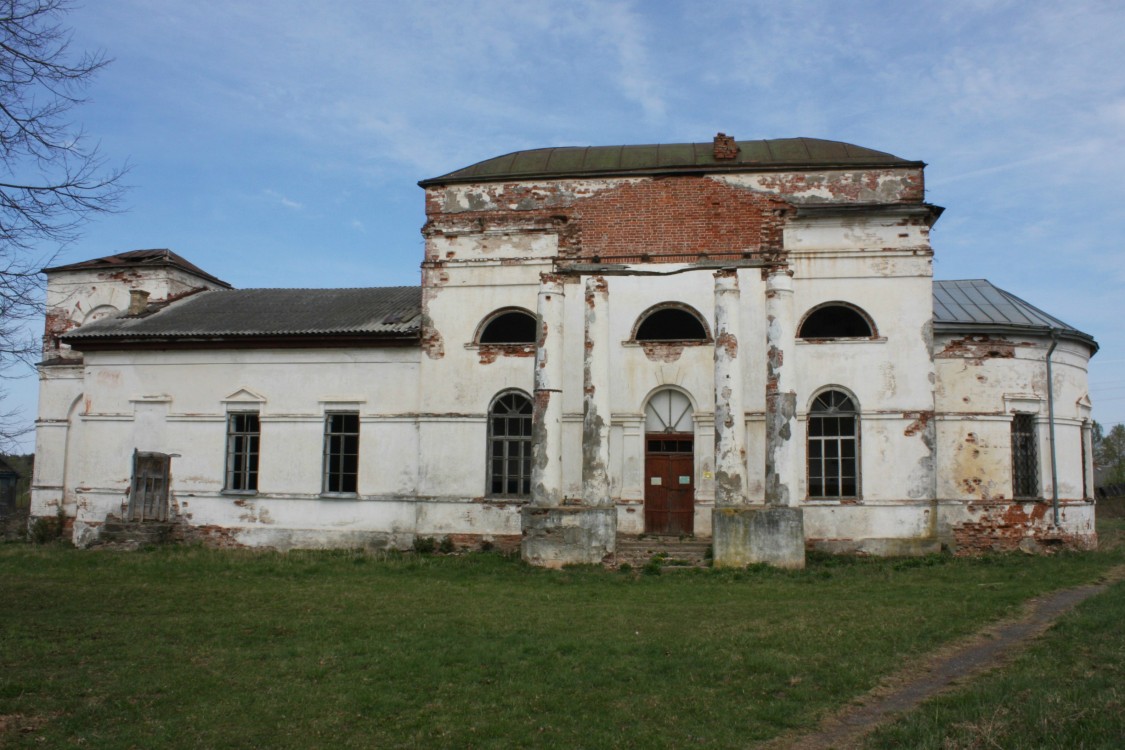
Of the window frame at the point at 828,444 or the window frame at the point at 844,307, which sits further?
the window frame at the point at 844,307

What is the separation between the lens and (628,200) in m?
17.9

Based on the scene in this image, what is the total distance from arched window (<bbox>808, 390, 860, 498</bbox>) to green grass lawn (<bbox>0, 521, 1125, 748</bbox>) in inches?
79.0

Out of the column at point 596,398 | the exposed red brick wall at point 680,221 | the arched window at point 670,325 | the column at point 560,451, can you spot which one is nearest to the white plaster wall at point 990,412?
the exposed red brick wall at point 680,221

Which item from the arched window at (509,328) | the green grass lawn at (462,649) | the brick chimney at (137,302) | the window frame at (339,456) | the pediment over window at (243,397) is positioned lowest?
the green grass lawn at (462,649)

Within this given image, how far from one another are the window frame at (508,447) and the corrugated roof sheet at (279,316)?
2351 mm

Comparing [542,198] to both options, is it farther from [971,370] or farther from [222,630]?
[222,630]

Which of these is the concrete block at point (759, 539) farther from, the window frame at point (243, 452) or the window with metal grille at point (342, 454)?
the window frame at point (243, 452)

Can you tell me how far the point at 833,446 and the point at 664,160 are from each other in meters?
6.64

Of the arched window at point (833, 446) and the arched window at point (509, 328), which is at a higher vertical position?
the arched window at point (509, 328)

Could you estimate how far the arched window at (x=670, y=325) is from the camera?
703 inches

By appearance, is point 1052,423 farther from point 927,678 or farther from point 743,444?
point 927,678

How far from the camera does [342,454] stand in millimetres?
18875

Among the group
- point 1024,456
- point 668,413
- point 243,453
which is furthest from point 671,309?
point 243,453

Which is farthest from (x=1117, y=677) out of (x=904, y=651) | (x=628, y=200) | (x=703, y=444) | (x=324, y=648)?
(x=628, y=200)
